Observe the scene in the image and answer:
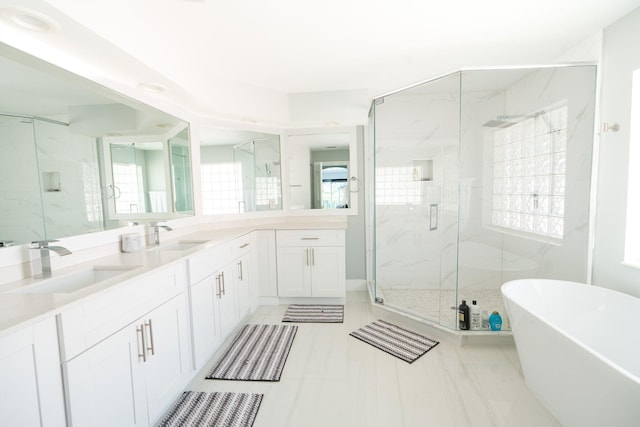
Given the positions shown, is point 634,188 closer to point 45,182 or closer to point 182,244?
point 182,244

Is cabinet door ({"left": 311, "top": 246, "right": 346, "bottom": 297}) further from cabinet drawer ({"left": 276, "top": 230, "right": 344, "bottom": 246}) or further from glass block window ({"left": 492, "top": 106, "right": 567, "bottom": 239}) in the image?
glass block window ({"left": 492, "top": 106, "right": 567, "bottom": 239})

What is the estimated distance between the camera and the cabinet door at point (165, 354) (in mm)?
1477

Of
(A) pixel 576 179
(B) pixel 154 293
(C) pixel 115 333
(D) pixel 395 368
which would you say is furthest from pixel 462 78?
(C) pixel 115 333

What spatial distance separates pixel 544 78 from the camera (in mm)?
2410

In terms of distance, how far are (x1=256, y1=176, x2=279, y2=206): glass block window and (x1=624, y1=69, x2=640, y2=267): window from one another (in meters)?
3.19

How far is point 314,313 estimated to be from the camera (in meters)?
3.03

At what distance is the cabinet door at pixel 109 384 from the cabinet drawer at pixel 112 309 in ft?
0.14

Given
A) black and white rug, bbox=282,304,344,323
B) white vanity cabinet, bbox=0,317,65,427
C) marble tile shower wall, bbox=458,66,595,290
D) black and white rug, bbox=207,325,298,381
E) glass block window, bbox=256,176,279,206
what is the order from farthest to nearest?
glass block window, bbox=256,176,279,206 < black and white rug, bbox=282,304,344,323 < marble tile shower wall, bbox=458,66,595,290 < black and white rug, bbox=207,325,298,381 < white vanity cabinet, bbox=0,317,65,427

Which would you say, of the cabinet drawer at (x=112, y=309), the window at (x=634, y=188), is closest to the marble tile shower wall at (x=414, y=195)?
the window at (x=634, y=188)

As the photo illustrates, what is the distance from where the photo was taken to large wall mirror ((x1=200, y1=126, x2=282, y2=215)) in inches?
124

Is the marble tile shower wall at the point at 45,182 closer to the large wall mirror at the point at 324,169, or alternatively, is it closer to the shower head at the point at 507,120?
the large wall mirror at the point at 324,169

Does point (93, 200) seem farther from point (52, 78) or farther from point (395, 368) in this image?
point (395, 368)

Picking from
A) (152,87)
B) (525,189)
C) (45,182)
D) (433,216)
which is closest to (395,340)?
(433,216)

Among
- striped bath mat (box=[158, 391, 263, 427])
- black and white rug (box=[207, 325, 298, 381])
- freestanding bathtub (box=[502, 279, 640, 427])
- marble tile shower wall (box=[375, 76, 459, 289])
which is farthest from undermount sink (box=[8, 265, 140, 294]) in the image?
marble tile shower wall (box=[375, 76, 459, 289])
